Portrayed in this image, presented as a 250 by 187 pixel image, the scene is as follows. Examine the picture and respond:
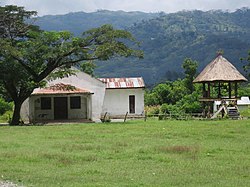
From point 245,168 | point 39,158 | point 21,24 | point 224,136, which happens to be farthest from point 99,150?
point 21,24

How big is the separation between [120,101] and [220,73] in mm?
9541

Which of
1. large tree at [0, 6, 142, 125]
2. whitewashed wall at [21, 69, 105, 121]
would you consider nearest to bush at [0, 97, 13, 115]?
whitewashed wall at [21, 69, 105, 121]

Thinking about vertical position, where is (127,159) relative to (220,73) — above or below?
below

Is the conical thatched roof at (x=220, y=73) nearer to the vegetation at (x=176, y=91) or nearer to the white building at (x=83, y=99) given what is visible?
the white building at (x=83, y=99)

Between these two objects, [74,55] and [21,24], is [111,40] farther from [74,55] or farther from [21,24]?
[21,24]

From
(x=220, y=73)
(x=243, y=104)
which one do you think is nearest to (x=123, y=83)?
(x=220, y=73)

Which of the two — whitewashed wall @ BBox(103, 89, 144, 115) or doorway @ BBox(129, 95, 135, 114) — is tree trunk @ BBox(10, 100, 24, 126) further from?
doorway @ BBox(129, 95, 135, 114)

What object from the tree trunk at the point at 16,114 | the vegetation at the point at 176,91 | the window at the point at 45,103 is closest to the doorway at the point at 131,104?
the window at the point at 45,103

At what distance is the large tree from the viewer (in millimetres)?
31706

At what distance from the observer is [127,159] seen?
49.6 ft

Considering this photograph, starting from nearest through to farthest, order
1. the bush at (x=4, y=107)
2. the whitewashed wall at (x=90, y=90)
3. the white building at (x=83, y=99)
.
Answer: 1. the white building at (x=83, y=99)
2. the whitewashed wall at (x=90, y=90)
3. the bush at (x=4, y=107)

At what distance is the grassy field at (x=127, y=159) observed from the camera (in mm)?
11672

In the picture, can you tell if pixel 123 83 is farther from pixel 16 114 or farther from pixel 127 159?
pixel 127 159

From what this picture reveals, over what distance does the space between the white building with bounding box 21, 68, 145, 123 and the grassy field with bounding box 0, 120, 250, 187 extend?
14.6 m
